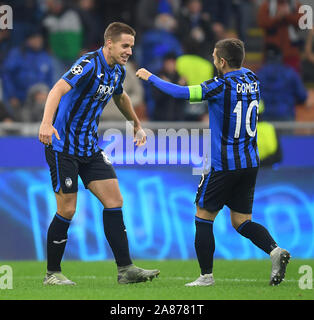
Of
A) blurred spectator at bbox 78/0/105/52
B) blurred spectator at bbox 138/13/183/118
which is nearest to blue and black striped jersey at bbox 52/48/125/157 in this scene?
blurred spectator at bbox 138/13/183/118

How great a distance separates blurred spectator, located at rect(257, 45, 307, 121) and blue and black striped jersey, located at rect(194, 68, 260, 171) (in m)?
5.44

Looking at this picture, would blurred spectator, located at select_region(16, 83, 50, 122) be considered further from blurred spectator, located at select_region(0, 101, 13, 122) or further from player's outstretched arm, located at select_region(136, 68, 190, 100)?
player's outstretched arm, located at select_region(136, 68, 190, 100)

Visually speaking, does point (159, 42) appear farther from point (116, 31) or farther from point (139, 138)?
point (116, 31)

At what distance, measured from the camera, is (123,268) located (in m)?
7.45

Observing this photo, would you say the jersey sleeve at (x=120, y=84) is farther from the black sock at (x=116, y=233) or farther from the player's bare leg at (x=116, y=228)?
the black sock at (x=116, y=233)

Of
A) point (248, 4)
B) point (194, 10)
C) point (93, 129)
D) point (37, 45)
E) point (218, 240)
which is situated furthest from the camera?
point (248, 4)

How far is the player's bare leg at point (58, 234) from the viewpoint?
734 centimetres

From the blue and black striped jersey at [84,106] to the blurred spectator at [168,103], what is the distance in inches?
193

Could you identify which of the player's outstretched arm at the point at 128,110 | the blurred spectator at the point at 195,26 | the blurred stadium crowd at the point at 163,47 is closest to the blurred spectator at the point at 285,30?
the blurred stadium crowd at the point at 163,47

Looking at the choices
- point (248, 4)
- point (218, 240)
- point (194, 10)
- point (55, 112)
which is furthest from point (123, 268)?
point (248, 4)

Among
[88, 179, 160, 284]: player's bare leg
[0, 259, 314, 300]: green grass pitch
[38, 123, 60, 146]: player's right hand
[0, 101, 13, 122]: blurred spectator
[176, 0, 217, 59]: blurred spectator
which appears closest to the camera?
[0, 259, 314, 300]: green grass pitch

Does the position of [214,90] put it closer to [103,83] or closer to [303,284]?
[103,83]

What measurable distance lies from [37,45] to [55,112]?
5.73 metres

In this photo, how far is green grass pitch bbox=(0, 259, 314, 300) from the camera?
6520 mm
